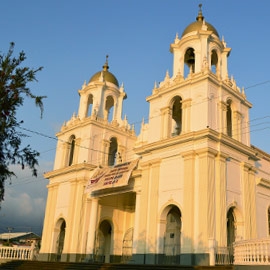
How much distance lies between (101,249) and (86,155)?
732cm

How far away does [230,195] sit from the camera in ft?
67.3

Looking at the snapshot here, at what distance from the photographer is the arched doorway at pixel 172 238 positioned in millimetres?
20469

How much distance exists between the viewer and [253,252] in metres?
13.0

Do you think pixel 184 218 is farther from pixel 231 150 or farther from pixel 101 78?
pixel 101 78

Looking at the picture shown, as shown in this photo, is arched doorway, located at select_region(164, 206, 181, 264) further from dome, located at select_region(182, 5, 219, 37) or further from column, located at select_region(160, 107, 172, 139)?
dome, located at select_region(182, 5, 219, 37)

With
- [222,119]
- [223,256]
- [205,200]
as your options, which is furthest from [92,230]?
[222,119]

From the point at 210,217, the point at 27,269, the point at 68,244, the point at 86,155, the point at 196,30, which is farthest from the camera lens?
the point at 86,155

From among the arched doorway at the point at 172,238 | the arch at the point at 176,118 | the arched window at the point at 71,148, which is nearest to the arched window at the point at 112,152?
the arched window at the point at 71,148

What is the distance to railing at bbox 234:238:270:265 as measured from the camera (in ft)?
41.1

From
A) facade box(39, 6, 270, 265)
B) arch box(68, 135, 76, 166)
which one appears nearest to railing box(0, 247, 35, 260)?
facade box(39, 6, 270, 265)

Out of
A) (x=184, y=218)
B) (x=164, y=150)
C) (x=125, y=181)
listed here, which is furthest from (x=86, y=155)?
(x=184, y=218)

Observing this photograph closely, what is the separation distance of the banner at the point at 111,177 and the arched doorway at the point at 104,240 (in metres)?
4.41

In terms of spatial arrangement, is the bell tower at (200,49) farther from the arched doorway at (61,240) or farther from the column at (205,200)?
the arched doorway at (61,240)

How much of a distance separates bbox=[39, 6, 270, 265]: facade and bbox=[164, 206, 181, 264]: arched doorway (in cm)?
6
